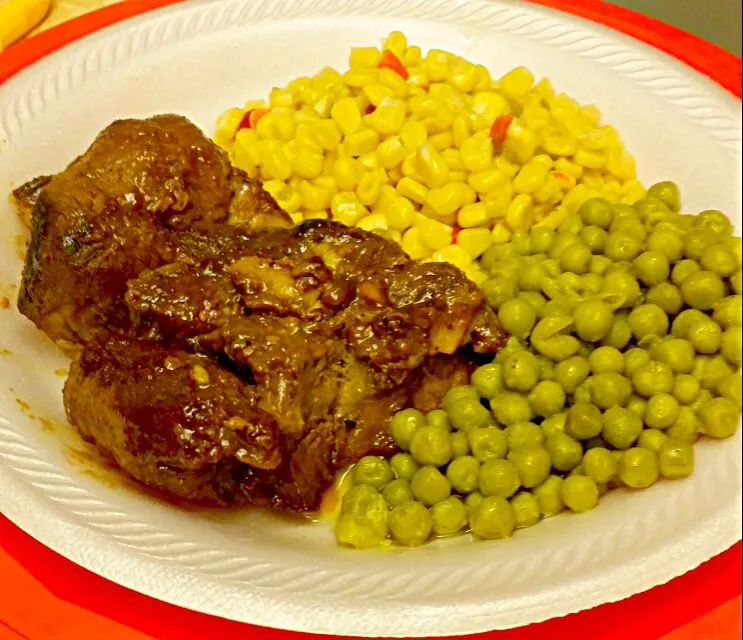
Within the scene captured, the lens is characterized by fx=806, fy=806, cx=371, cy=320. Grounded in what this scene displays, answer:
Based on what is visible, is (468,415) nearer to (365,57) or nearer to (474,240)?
(474,240)

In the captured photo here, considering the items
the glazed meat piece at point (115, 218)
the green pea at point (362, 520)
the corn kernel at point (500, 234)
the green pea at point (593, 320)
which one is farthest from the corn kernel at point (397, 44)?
the green pea at point (362, 520)

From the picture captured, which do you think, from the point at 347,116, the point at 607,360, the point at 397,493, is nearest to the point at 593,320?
the point at 607,360

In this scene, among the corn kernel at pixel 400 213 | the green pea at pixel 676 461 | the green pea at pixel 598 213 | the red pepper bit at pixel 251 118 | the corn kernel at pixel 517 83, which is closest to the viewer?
the green pea at pixel 676 461

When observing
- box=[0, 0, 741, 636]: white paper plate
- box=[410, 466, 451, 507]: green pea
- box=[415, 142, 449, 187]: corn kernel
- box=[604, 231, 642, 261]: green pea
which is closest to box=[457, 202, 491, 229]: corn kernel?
box=[415, 142, 449, 187]: corn kernel

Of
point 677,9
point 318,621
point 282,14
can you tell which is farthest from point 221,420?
point 677,9

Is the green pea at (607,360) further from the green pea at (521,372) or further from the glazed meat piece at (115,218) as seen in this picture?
the glazed meat piece at (115,218)

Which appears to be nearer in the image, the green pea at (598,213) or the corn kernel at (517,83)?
the green pea at (598,213)

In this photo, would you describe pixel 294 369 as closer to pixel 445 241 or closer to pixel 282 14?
pixel 445 241
